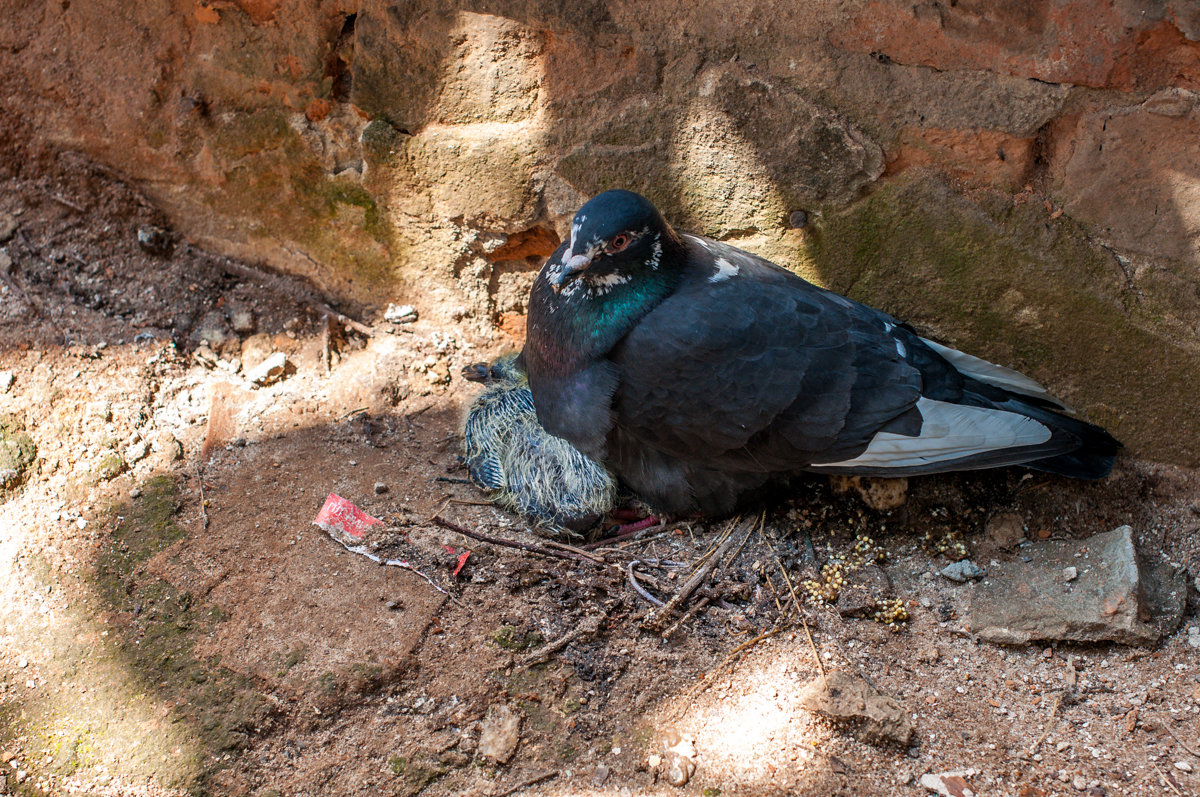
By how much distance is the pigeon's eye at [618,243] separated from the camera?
2.49 meters

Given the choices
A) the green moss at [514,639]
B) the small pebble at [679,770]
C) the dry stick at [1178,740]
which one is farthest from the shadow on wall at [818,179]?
the small pebble at [679,770]

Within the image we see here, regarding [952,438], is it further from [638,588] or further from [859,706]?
[638,588]

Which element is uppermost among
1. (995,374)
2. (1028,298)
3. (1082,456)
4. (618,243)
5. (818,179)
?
(818,179)

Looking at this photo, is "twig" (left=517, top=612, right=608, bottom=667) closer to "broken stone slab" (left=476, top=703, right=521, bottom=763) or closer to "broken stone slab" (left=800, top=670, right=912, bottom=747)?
"broken stone slab" (left=476, top=703, right=521, bottom=763)

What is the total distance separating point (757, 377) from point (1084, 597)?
1179 millimetres

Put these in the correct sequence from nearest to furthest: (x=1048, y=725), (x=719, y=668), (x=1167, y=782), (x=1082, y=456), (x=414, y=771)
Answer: (x=1167, y=782) → (x=414, y=771) → (x=1048, y=725) → (x=719, y=668) → (x=1082, y=456)

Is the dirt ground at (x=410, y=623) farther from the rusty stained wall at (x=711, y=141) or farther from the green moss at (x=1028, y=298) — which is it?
the rusty stained wall at (x=711, y=141)

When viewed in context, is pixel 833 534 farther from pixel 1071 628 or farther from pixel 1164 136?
pixel 1164 136

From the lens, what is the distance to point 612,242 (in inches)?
97.9

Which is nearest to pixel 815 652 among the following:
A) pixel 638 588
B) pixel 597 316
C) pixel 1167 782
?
pixel 638 588

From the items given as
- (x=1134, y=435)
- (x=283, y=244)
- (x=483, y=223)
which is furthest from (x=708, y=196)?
(x=283, y=244)

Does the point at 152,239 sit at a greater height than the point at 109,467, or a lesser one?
greater

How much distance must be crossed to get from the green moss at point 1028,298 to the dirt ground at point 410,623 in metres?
0.27

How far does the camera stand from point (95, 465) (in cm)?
284
